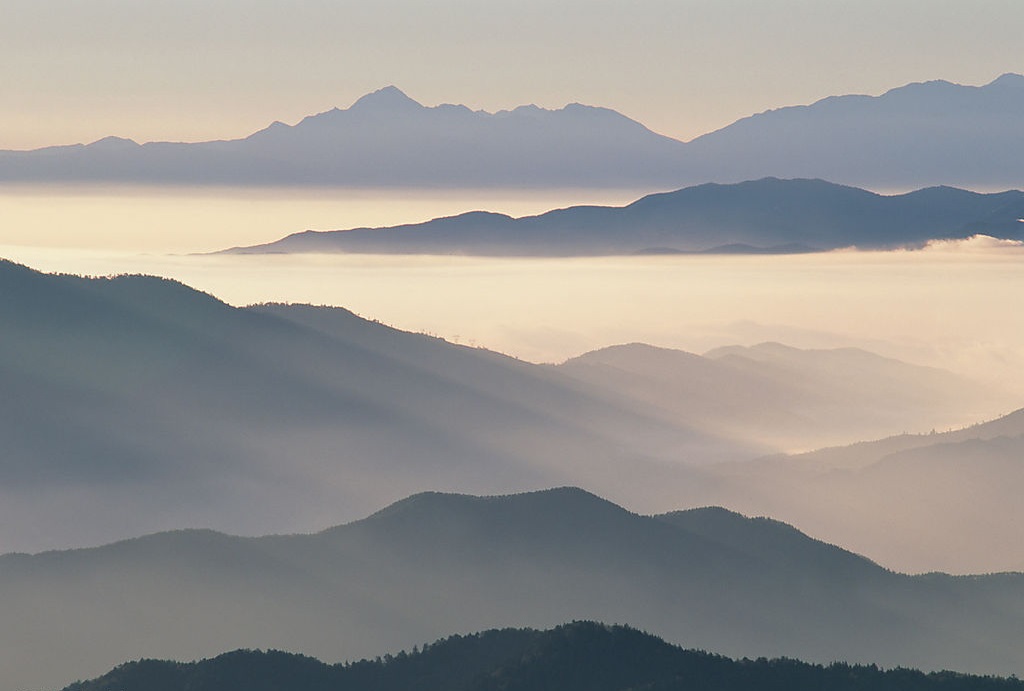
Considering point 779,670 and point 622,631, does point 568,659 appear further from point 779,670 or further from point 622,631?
point 779,670

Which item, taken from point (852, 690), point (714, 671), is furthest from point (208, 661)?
point (852, 690)

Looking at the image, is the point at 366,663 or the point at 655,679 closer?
the point at 655,679

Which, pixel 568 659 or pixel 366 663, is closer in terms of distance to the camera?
pixel 568 659

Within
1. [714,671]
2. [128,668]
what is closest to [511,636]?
[714,671]

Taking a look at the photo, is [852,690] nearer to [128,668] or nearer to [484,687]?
[484,687]

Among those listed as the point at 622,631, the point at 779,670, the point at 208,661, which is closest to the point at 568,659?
the point at 622,631
